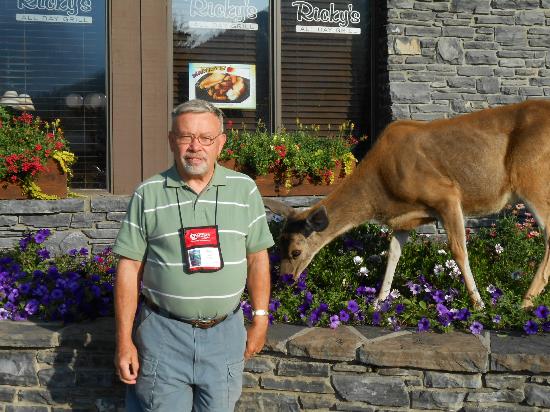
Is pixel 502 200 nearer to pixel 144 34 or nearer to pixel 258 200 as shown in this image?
pixel 258 200

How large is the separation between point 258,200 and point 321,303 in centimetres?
190

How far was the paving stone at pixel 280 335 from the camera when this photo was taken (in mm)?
4555

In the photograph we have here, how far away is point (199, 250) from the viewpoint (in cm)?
322

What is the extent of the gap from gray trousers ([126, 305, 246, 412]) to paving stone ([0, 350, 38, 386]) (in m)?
→ 1.68

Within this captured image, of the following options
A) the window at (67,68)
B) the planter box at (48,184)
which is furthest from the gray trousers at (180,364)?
the window at (67,68)

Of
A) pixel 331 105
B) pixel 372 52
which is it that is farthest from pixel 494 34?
pixel 331 105

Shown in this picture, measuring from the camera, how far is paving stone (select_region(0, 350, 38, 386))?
15.5ft

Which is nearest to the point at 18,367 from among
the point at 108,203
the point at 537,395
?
the point at 108,203

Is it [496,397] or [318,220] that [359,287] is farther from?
[496,397]

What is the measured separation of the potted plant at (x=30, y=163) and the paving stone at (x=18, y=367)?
3.18 m

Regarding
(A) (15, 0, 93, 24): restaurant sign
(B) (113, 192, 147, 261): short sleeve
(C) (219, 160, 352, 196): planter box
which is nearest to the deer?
(C) (219, 160, 352, 196): planter box

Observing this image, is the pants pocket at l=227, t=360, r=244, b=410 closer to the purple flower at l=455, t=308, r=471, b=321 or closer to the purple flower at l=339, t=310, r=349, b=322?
the purple flower at l=339, t=310, r=349, b=322

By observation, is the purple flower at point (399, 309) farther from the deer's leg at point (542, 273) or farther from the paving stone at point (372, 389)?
the deer's leg at point (542, 273)

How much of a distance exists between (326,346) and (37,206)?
4.33 m
